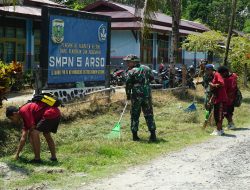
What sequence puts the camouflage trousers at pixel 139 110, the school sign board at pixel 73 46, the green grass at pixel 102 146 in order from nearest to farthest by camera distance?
the green grass at pixel 102 146 → the camouflage trousers at pixel 139 110 → the school sign board at pixel 73 46

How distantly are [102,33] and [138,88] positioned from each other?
5176mm

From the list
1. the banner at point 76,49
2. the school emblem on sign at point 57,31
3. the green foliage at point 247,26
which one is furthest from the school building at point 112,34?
the green foliage at point 247,26

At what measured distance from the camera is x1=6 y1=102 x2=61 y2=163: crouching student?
7.85 metres

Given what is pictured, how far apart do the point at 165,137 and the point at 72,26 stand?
4.71 metres

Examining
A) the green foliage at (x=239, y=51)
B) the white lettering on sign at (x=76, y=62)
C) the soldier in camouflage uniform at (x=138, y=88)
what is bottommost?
the soldier in camouflage uniform at (x=138, y=88)

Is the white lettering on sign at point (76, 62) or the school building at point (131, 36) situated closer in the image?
the white lettering on sign at point (76, 62)

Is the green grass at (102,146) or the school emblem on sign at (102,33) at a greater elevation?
the school emblem on sign at (102,33)

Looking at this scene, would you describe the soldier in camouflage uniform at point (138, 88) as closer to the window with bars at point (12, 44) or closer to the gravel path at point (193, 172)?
the gravel path at point (193, 172)

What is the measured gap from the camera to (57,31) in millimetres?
13094

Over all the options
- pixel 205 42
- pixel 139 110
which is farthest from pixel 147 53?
pixel 139 110

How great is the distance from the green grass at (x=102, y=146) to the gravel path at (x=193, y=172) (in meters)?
0.36

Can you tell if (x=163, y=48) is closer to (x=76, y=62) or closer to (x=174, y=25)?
(x=174, y=25)

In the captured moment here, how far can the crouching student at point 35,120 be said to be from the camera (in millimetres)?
7848

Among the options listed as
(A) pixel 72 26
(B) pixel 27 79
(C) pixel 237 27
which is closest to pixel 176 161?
(A) pixel 72 26
